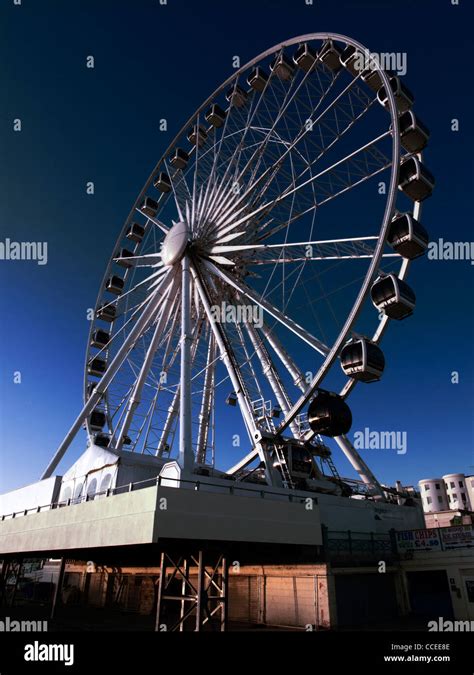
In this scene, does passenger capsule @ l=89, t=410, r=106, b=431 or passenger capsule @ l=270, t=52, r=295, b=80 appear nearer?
passenger capsule @ l=270, t=52, r=295, b=80

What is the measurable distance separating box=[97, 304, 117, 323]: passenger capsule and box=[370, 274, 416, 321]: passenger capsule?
72.9 ft

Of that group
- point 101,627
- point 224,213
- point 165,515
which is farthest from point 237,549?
point 224,213

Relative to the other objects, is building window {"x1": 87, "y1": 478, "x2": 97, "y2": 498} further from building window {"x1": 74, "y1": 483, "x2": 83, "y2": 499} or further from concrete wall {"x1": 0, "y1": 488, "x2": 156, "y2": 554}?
concrete wall {"x1": 0, "y1": 488, "x2": 156, "y2": 554}

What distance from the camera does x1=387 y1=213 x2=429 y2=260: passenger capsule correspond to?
2053cm

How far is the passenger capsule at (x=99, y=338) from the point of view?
3572 centimetres

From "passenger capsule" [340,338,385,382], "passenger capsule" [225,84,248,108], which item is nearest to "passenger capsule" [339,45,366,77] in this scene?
"passenger capsule" [225,84,248,108]

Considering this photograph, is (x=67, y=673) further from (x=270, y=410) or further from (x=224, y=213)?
(x=224, y=213)

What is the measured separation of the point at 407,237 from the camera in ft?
67.3

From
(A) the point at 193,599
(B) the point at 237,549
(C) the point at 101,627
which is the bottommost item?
(C) the point at 101,627

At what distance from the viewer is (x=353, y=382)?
2161 centimetres

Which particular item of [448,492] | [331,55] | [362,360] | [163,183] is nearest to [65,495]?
[362,360]

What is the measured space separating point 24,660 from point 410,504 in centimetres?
2214

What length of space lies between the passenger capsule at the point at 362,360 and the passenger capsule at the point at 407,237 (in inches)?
183

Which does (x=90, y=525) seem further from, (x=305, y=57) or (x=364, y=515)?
(x=305, y=57)
